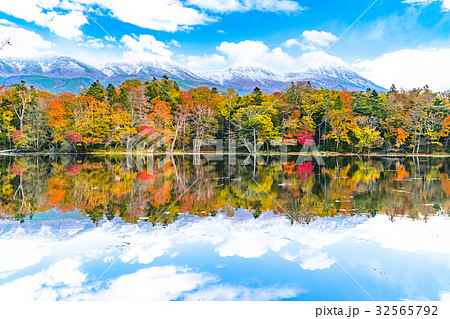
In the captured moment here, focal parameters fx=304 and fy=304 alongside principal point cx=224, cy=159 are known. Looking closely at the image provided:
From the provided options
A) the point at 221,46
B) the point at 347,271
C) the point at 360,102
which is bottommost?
the point at 347,271

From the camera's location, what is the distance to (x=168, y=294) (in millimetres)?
3070

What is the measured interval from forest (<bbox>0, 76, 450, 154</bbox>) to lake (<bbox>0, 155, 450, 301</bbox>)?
26.2 meters

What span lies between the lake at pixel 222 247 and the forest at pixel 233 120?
26.2m

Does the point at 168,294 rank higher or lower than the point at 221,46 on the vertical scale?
lower

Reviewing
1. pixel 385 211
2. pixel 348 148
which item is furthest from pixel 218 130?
pixel 385 211

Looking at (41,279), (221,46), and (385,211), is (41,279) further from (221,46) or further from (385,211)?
(221,46)

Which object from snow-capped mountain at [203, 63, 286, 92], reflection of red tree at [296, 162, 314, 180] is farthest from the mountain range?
reflection of red tree at [296, 162, 314, 180]

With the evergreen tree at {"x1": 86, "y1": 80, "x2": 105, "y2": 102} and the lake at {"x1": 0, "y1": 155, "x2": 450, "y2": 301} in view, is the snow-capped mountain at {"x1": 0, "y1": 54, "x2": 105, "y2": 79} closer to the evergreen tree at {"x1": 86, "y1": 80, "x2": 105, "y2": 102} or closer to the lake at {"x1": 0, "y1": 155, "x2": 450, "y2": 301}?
the evergreen tree at {"x1": 86, "y1": 80, "x2": 105, "y2": 102}

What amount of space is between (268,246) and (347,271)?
1151 mm

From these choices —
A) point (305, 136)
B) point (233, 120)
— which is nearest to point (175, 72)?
point (233, 120)

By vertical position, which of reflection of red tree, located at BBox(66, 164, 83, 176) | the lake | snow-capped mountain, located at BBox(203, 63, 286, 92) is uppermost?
snow-capped mountain, located at BBox(203, 63, 286, 92)

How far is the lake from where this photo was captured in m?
3.19

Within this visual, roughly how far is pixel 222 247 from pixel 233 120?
105 feet

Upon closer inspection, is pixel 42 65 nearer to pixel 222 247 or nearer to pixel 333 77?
pixel 333 77
